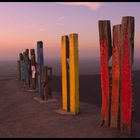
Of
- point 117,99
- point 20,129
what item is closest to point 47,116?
point 20,129

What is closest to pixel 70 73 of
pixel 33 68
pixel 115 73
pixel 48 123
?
pixel 48 123

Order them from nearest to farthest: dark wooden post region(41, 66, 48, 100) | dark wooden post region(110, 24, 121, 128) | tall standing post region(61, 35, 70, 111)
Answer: dark wooden post region(110, 24, 121, 128), tall standing post region(61, 35, 70, 111), dark wooden post region(41, 66, 48, 100)

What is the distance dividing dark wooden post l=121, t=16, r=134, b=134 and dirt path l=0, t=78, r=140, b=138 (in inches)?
16.7

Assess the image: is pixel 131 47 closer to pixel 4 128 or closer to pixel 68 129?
pixel 68 129

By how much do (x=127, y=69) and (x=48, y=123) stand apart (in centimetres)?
334

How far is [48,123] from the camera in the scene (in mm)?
11086

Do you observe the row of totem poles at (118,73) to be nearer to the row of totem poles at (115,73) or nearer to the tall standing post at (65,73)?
the row of totem poles at (115,73)

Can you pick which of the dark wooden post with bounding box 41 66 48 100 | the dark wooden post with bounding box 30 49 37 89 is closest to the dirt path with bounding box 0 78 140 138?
the dark wooden post with bounding box 41 66 48 100

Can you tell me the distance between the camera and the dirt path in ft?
31.6

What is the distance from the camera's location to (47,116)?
12.3m

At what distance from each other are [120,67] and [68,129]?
2.41m

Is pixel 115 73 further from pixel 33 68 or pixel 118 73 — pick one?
pixel 33 68

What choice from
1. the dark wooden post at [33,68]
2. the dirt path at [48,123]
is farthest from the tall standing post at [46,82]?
the dark wooden post at [33,68]

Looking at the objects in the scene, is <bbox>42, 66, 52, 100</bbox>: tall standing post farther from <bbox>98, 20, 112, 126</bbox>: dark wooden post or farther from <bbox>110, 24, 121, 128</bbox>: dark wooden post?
<bbox>110, 24, 121, 128</bbox>: dark wooden post
